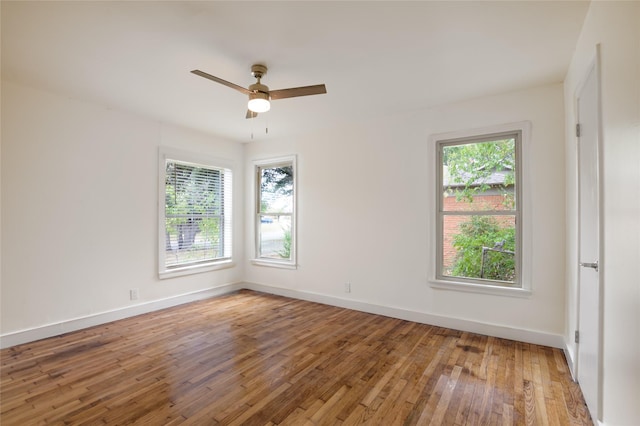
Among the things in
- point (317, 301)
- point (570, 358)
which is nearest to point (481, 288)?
point (570, 358)

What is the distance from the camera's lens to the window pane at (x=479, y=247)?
10.9 ft

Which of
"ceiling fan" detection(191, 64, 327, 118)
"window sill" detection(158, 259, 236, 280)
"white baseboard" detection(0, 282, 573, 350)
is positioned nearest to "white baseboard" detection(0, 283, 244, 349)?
"white baseboard" detection(0, 282, 573, 350)

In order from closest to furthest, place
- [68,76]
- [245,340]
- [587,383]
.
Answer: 1. [587,383]
2. [68,76]
3. [245,340]

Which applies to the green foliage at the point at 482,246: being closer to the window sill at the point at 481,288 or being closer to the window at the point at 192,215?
the window sill at the point at 481,288

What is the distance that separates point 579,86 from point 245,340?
3598 mm

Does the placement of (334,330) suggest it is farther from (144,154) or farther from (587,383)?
(144,154)

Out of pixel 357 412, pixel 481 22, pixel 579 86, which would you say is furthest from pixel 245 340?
pixel 579 86

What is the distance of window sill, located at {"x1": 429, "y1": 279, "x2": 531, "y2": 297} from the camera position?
319cm

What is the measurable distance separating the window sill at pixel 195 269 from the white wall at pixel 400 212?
484 millimetres

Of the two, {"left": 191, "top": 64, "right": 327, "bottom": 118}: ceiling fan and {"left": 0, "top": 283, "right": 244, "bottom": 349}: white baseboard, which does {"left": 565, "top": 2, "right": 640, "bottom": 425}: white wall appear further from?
{"left": 0, "top": 283, "right": 244, "bottom": 349}: white baseboard

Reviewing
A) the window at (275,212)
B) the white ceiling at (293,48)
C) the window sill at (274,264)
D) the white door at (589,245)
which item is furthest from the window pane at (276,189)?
the white door at (589,245)

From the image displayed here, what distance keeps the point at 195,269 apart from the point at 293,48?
357 cm

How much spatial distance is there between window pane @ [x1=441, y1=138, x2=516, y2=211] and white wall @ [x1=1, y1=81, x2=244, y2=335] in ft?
12.4

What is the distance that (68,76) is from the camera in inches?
113
